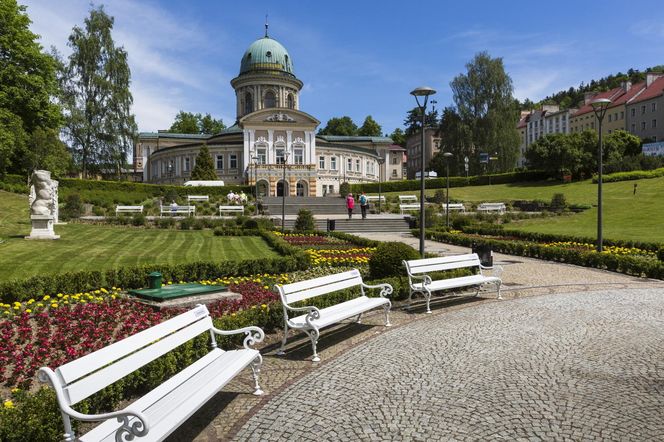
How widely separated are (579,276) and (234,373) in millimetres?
12008

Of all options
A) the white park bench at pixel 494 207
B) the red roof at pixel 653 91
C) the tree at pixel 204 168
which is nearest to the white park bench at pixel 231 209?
the white park bench at pixel 494 207

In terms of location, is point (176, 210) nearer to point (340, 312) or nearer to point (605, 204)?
point (340, 312)

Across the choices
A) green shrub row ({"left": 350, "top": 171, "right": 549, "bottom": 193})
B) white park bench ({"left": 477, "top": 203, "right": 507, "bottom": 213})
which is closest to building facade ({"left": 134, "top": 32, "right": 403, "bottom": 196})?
green shrub row ({"left": 350, "top": 171, "right": 549, "bottom": 193})

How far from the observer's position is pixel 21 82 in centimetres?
3425

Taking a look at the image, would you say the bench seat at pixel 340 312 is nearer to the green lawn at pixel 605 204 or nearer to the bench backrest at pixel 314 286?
the bench backrest at pixel 314 286

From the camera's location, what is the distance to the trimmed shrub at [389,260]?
11.5 meters

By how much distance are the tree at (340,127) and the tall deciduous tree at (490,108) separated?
157ft

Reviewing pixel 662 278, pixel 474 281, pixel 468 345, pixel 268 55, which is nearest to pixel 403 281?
pixel 474 281

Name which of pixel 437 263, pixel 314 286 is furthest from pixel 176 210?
pixel 314 286

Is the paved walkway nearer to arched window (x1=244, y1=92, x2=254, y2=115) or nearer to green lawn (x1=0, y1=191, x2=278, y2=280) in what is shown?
green lawn (x1=0, y1=191, x2=278, y2=280)

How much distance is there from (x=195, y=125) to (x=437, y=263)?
302ft

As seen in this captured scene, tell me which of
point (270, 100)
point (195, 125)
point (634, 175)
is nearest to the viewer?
point (634, 175)

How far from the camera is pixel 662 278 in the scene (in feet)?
43.9

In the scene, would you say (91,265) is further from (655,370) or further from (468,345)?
(655,370)
